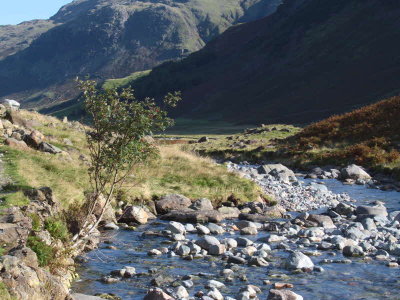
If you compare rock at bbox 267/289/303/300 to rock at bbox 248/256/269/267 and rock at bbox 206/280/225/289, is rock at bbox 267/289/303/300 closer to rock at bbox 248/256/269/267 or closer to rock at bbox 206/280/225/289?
rock at bbox 206/280/225/289

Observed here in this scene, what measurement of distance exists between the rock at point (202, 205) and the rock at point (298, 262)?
24.0 ft

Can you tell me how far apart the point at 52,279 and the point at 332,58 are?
151312 millimetres

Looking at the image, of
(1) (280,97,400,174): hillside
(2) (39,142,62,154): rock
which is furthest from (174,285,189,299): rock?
(1) (280,97,400,174): hillside

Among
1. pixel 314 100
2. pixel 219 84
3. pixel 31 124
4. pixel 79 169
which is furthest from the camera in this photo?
pixel 219 84

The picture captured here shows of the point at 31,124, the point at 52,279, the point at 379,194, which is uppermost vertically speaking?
the point at 31,124


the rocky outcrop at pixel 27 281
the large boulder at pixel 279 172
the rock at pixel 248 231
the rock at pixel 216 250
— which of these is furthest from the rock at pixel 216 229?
the large boulder at pixel 279 172

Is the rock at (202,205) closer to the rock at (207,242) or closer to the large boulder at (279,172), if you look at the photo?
the rock at (207,242)

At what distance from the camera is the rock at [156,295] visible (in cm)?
929

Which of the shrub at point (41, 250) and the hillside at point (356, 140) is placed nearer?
the shrub at point (41, 250)

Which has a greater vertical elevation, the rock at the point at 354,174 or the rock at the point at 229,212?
the rock at the point at 229,212

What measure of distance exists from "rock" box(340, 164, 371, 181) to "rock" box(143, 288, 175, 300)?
21.9m

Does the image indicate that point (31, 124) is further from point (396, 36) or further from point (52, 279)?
point (396, 36)

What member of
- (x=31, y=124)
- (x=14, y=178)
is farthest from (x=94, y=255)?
(x=31, y=124)

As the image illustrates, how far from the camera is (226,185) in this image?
22.5 metres
